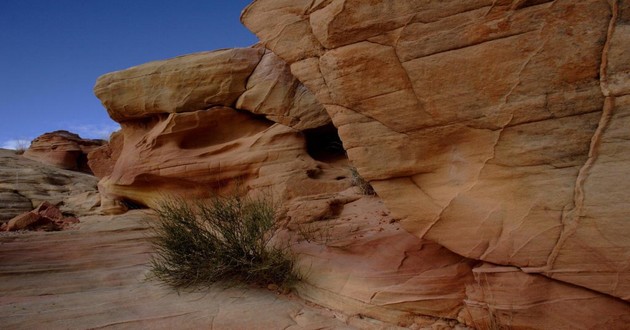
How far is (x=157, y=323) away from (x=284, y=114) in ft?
19.1

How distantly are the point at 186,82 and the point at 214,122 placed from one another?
1.19 meters

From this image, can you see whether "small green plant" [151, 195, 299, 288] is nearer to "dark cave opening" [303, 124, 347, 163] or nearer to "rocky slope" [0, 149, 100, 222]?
"dark cave opening" [303, 124, 347, 163]

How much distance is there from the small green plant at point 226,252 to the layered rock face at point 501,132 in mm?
2008

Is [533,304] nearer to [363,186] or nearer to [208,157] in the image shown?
[363,186]

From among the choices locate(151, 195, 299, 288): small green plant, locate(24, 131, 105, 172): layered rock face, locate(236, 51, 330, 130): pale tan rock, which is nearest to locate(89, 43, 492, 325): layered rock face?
locate(236, 51, 330, 130): pale tan rock

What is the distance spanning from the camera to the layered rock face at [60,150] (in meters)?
18.1

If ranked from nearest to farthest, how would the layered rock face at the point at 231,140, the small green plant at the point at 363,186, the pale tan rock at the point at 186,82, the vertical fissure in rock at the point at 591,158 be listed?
1. the vertical fissure in rock at the point at 591,158
2. the small green plant at the point at 363,186
3. the layered rock face at the point at 231,140
4. the pale tan rock at the point at 186,82

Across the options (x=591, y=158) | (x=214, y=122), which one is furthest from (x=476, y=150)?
(x=214, y=122)

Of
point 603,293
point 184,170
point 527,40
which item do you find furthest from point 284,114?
point 603,293

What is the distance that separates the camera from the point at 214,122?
9.71 m

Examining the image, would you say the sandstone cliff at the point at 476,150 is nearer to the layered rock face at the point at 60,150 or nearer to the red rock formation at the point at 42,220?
the red rock formation at the point at 42,220

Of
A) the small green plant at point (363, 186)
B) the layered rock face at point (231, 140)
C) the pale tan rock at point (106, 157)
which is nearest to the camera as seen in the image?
the small green plant at point (363, 186)

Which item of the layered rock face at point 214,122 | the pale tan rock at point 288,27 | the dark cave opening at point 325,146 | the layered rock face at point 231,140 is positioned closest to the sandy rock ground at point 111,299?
the layered rock face at point 231,140

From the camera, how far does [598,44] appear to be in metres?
3.06
